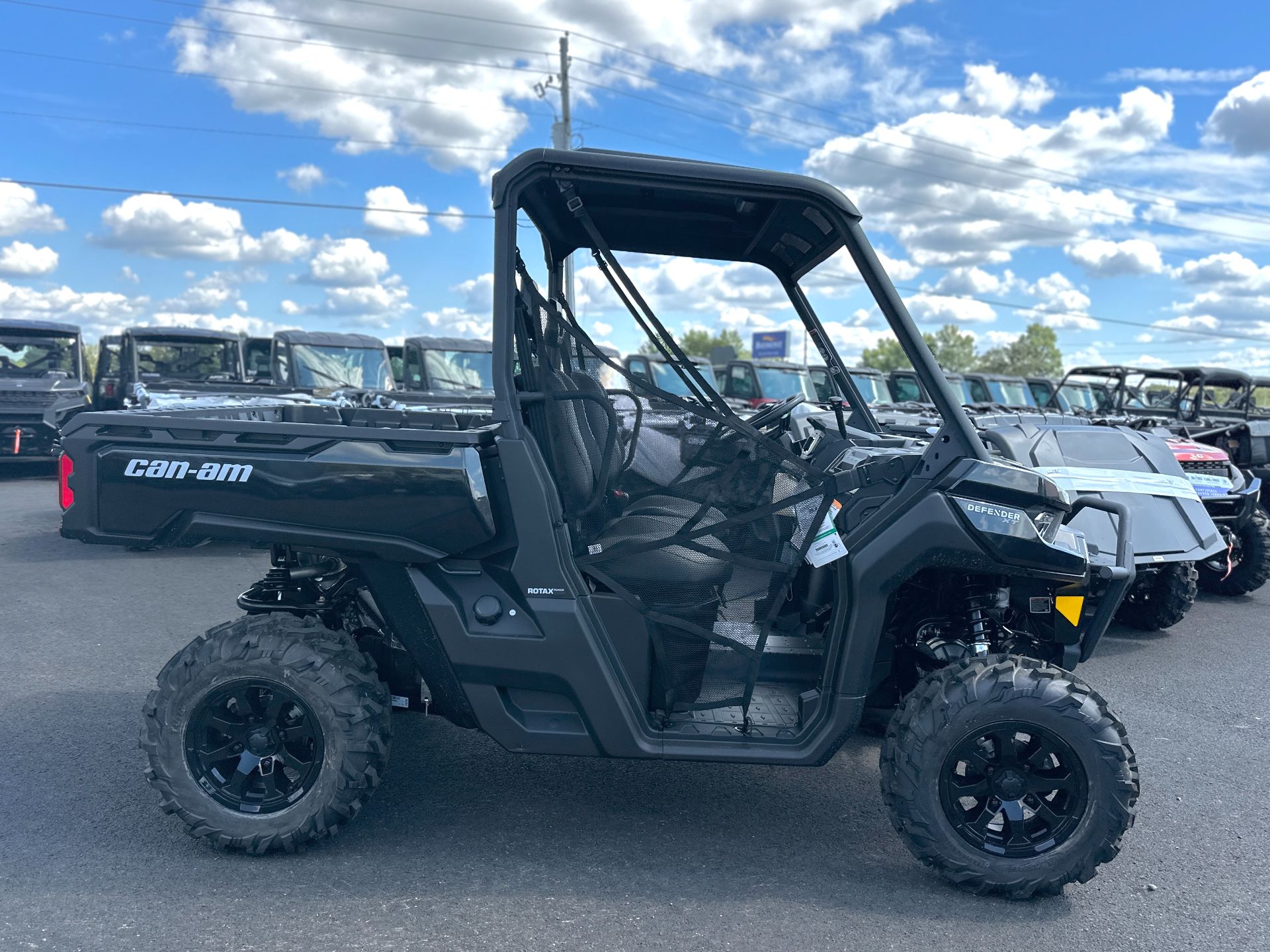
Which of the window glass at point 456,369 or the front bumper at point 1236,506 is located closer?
Result: the front bumper at point 1236,506

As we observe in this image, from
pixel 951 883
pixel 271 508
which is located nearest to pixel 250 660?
pixel 271 508

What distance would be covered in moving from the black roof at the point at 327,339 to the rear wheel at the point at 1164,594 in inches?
418

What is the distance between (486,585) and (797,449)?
1482 mm

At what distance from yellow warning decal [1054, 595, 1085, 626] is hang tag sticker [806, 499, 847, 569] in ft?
3.05

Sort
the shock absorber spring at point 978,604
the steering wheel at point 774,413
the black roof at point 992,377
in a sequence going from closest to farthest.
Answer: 1. the shock absorber spring at point 978,604
2. the steering wheel at point 774,413
3. the black roof at point 992,377

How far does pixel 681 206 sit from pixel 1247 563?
7.20 metres

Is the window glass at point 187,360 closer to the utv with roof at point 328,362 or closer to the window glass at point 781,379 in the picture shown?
the utv with roof at point 328,362

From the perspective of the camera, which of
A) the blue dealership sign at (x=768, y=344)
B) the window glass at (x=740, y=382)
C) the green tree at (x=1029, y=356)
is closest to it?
the window glass at (x=740, y=382)

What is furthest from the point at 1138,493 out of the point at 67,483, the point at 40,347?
the point at 40,347

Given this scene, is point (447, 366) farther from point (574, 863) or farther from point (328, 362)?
point (574, 863)

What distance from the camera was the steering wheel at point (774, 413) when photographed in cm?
379

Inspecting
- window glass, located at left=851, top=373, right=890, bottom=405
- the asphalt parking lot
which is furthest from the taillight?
window glass, located at left=851, top=373, right=890, bottom=405

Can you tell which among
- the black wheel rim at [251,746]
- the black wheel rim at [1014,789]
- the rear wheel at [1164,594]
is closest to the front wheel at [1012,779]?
the black wheel rim at [1014,789]

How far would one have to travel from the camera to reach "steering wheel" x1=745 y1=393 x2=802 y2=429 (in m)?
3.79
